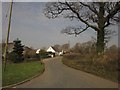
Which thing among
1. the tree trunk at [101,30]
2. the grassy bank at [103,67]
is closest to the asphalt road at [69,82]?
the grassy bank at [103,67]

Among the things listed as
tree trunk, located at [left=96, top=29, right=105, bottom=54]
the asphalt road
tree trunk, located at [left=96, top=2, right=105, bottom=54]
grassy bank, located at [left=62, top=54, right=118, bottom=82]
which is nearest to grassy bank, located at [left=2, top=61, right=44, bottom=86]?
the asphalt road

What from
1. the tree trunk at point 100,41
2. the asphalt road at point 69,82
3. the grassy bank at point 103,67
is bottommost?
the asphalt road at point 69,82

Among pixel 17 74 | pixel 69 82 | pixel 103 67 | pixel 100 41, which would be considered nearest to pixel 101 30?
pixel 100 41

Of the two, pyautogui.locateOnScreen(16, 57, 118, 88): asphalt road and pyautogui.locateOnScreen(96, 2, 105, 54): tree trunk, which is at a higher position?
pyautogui.locateOnScreen(96, 2, 105, 54): tree trunk

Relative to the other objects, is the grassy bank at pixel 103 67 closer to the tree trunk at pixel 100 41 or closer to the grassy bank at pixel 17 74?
the tree trunk at pixel 100 41

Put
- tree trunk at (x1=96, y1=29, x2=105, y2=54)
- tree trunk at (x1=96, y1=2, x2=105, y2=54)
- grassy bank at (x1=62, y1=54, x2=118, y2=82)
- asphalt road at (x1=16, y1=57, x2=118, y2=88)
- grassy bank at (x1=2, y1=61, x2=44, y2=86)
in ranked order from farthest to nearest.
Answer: tree trunk at (x1=96, y1=2, x2=105, y2=54) → tree trunk at (x1=96, y1=29, x2=105, y2=54) → grassy bank at (x1=62, y1=54, x2=118, y2=82) → grassy bank at (x1=2, y1=61, x2=44, y2=86) → asphalt road at (x1=16, y1=57, x2=118, y2=88)

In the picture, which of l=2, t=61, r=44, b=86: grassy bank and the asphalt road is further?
l=2, t=61, r=44, b=86: grassy bank

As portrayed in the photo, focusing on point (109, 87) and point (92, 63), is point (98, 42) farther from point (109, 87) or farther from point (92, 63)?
point (109, 87)

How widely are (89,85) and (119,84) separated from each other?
1831mm

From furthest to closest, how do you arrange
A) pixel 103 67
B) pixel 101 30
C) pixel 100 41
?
pixel 101 30 < pixel 100 41 < pixel 103 67

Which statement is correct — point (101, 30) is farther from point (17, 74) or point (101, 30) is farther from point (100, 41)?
point (17, 74)

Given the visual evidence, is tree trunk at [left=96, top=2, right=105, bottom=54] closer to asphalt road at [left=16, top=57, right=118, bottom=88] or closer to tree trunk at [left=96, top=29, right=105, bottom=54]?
tree trunk at [left=96, top=29, right=105, bottom=54]

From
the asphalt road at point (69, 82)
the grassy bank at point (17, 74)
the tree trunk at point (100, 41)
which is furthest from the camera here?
the tree trunk at point (100, 41)

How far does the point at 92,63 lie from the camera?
79.7ft
